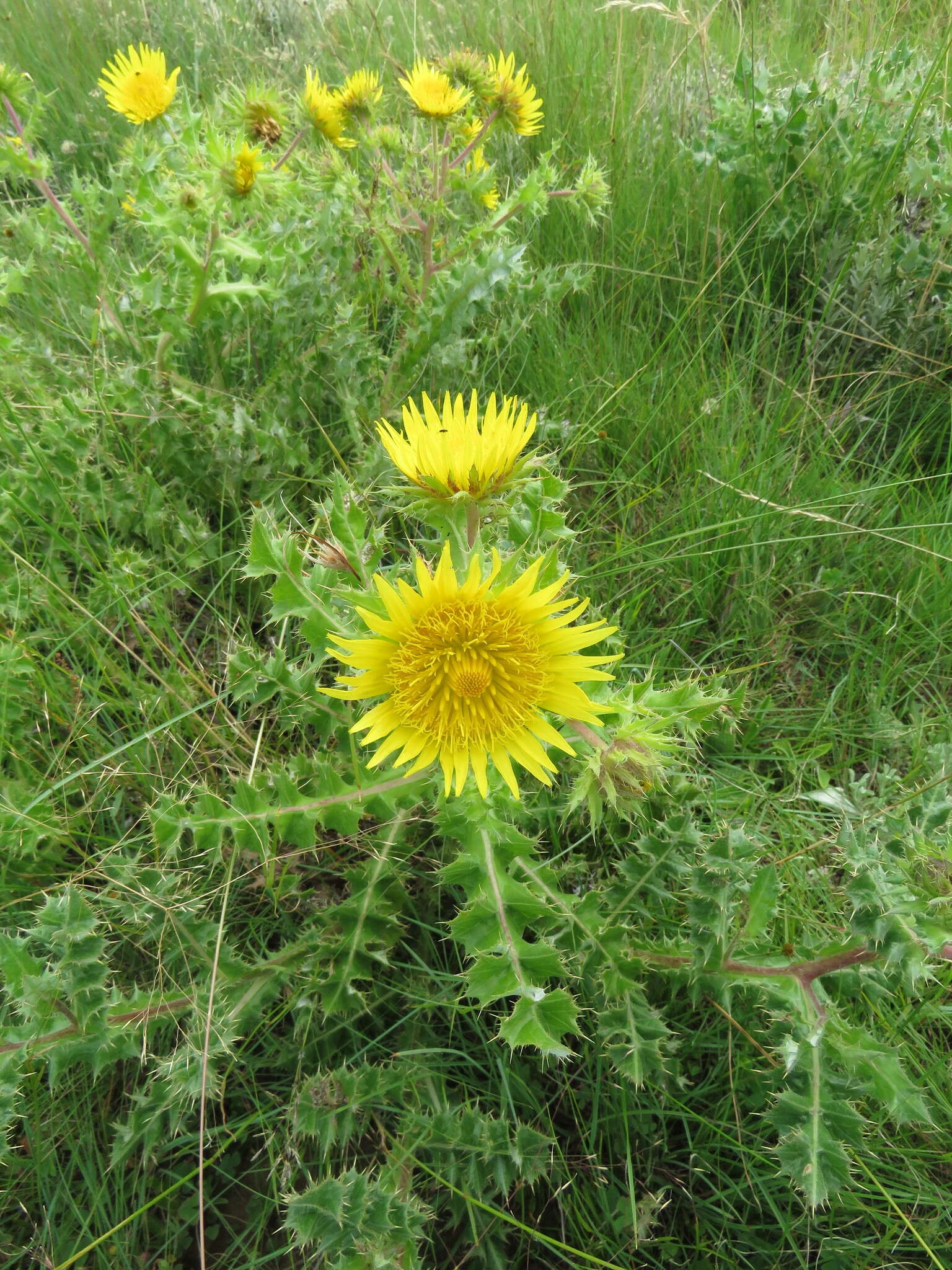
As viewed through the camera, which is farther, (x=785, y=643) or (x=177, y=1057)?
(x=785, y=643)

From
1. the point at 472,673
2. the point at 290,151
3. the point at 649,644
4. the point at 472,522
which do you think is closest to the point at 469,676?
the point at 472,673

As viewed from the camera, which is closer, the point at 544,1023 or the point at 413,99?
the point at 544,1023

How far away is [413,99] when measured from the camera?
2.46 metres

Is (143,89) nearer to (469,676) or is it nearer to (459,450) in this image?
(459,450)

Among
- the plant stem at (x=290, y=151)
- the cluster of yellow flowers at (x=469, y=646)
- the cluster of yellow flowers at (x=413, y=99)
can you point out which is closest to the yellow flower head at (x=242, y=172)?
the cluster of yellow flowers at (x=413, y=99)

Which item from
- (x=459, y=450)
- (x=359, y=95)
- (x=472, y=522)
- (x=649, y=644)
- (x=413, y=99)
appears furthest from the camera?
(x=359, y=95)

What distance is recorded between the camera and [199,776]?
6.53 feet

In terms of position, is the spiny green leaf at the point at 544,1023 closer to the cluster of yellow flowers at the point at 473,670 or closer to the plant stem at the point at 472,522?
the cluster of yellow flowers at the point at 473,670

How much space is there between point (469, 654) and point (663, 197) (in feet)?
9.06

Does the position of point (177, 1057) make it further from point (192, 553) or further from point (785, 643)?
point (785, 643)

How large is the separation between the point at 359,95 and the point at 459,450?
6.42 ft

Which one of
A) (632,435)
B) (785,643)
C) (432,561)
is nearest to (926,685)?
(785,643)

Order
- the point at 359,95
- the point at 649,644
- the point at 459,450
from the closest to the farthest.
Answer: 1. the point at 459,450
2. the point at 649,644
3. the point at 359,95

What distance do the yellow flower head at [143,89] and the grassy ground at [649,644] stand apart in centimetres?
79
